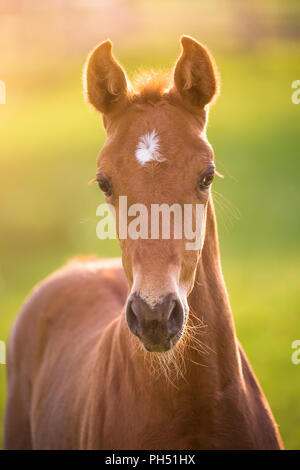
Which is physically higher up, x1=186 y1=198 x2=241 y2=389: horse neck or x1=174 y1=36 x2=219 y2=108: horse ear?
x1=174 y1=36 x2=219 y2=108: horse ear

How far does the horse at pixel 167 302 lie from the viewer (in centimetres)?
299

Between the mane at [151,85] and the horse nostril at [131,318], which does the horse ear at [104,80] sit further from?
the horse nostril at [131,318]

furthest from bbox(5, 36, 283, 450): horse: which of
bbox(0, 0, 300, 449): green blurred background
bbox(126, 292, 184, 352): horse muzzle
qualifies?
bbox(0, 0, 300, 449): green blurred background

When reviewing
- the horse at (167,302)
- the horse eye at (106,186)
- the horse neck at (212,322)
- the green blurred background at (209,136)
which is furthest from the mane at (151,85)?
the green blurred background at (209,136)

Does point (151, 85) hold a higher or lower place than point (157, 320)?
higher

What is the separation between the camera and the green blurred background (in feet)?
43.6

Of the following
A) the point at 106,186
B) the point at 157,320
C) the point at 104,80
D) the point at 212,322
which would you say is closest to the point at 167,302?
the point at 157,320

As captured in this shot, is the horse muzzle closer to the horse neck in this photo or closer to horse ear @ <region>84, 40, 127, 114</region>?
the horse neck

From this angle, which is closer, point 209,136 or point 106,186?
point 106,186

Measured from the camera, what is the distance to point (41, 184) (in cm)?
2073

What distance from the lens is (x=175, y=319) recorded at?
9.39 ft

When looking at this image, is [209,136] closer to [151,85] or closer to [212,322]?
[151,85]

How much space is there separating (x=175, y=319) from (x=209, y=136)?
68.1 ft
